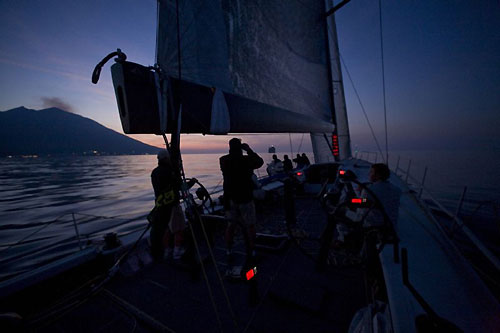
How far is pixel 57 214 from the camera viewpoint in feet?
40.1

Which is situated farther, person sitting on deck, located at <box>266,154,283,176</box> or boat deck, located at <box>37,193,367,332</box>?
person sitting on deck, located at <box>266,154,283,176</box>

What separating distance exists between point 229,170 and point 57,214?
51.6ft

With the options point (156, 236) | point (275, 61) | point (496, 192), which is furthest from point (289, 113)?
point (496, 192)

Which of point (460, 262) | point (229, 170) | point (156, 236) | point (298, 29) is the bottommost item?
point (460, 262)

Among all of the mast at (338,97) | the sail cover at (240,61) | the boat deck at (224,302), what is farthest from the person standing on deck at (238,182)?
the mast at (338,97)

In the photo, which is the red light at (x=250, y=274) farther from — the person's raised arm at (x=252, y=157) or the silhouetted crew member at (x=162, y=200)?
the person's raised arm at (x=252, y=157)

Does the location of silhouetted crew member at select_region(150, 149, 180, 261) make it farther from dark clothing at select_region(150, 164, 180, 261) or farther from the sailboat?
the sailboat

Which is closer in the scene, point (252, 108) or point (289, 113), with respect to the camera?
point (252, 108)

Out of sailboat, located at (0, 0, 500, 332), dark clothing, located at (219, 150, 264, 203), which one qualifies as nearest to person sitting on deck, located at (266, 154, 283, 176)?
sailboat, located at (0, 0, 500, 332)

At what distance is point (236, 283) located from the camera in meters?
2.81

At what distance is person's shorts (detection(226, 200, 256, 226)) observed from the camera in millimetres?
3027

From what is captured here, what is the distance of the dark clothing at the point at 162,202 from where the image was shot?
9.04 feet

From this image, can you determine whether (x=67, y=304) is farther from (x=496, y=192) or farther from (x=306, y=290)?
(x=496, y=192)

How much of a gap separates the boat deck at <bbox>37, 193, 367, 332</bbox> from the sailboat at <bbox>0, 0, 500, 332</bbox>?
1 centimetres
